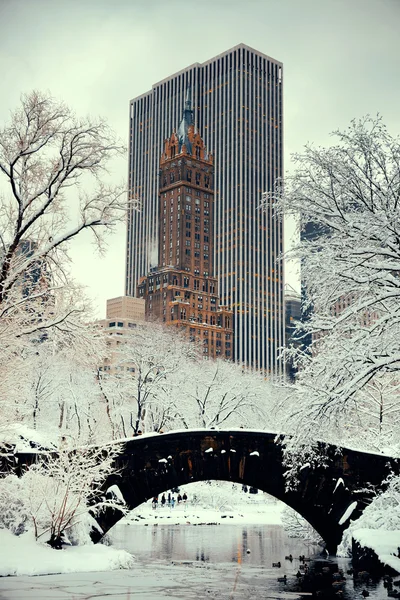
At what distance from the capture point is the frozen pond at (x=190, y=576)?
20.5 metres

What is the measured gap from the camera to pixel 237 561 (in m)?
30.5

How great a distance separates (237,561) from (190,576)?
5.71 meters

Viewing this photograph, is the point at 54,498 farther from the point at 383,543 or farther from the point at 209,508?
the point at 209,508

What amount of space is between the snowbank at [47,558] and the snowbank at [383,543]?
7923 mm

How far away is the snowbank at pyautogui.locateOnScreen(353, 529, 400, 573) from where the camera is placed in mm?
22594

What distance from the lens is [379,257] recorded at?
21844 mm

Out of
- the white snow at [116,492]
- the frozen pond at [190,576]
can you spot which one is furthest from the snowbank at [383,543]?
the white snow at [116,492]

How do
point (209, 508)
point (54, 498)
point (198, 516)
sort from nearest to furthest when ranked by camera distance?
point (54, 498), point (198, 516), point (209, 508)

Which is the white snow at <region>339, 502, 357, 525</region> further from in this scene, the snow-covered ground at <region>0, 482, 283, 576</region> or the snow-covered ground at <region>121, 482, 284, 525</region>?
the snow-covered ground at <region>121, 482, 284, 525</region>

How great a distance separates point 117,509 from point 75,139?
13.9 m

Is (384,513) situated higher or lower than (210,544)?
higher

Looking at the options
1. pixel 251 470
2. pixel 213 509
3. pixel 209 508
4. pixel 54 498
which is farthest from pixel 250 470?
pixel 209 508

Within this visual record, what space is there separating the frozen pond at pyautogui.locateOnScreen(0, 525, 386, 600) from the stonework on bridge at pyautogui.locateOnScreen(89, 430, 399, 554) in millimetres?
2411

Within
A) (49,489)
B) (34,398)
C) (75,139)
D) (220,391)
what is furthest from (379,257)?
(220,391)
